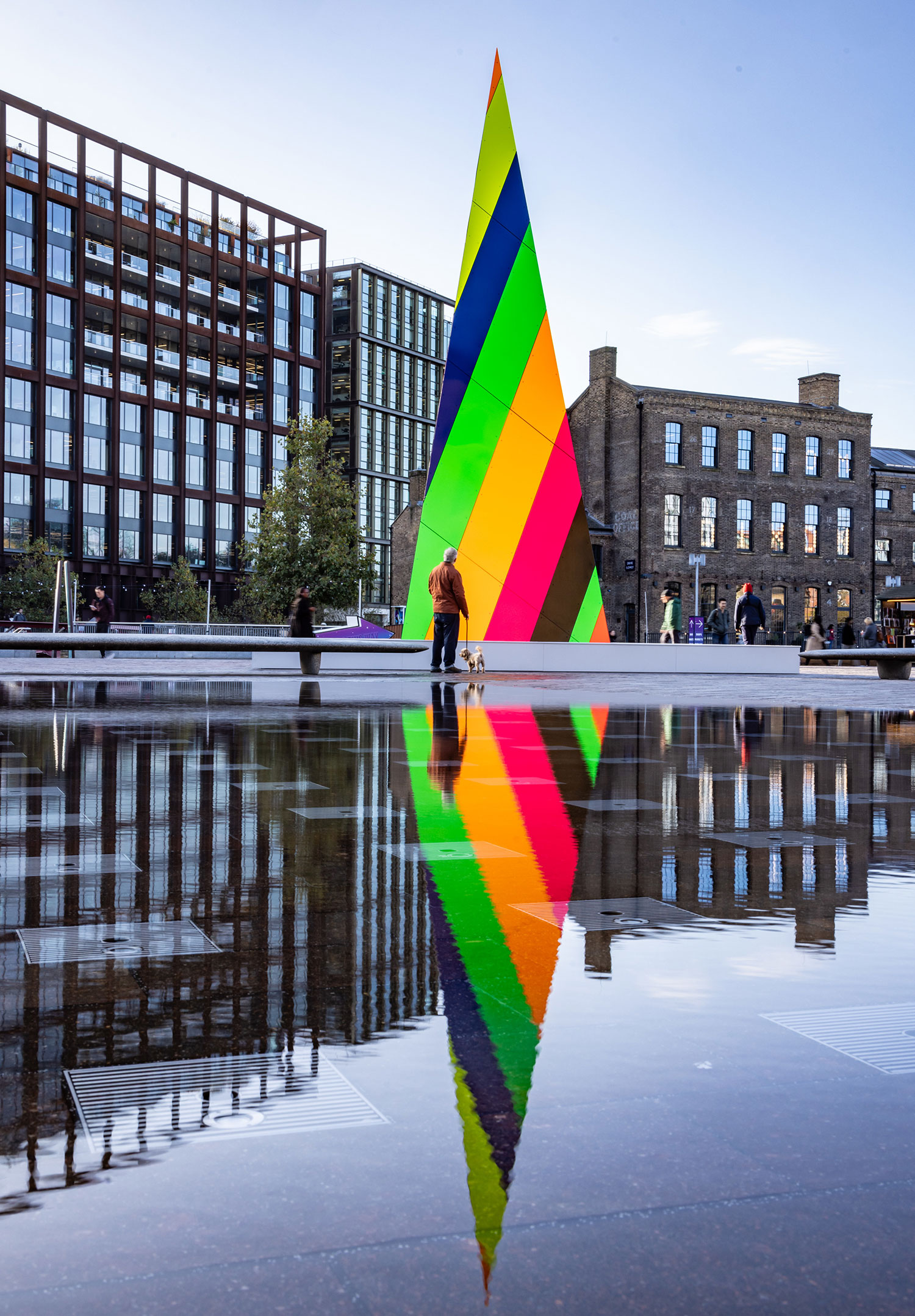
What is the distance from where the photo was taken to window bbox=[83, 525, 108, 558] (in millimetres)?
66438

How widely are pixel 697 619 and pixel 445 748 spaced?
153ft

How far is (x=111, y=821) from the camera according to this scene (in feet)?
15.8

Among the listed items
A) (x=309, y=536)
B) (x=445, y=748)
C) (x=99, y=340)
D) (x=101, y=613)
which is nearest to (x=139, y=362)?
(x=99, y=340)

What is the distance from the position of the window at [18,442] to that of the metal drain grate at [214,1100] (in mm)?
64986

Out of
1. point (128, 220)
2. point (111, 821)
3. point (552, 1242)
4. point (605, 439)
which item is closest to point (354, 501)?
point (605, 439)

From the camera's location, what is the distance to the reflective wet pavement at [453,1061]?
1417 mm

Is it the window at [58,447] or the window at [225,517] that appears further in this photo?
the window at [225,517]

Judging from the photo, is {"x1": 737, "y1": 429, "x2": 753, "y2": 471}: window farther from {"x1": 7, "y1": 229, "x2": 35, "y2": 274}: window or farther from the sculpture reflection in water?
the sculpture reflection in water

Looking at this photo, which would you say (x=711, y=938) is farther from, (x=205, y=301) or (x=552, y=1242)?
(x=205, y=301)

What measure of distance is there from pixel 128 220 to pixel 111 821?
6908 centimetres

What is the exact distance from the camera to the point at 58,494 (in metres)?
65.2

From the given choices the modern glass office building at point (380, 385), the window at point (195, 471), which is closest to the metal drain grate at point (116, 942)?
the window at point (195, 471)

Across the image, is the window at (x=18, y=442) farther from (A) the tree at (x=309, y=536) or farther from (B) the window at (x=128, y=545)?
(A) the tree at (x=309, y=536)

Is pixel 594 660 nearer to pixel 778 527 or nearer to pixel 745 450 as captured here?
pixel 745 450
